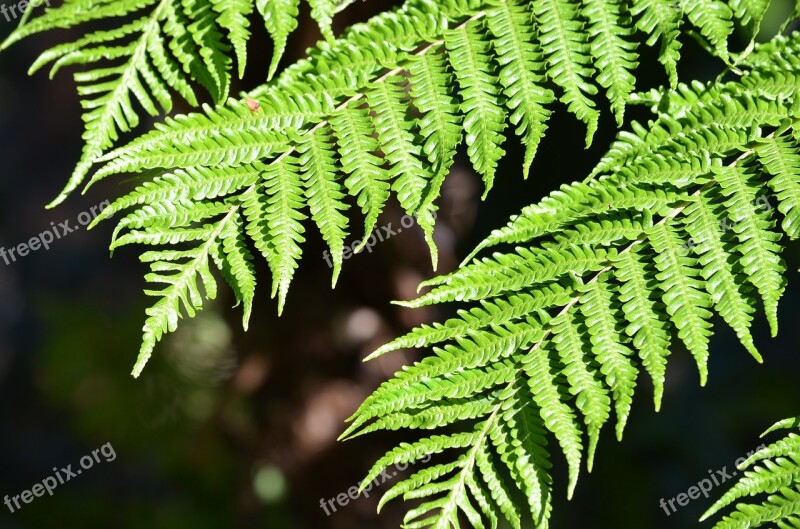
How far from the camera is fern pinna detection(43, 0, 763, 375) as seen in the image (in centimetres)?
104

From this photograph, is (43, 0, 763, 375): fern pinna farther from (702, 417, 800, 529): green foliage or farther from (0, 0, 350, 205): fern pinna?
(702, 417, 800, 529): green foliage

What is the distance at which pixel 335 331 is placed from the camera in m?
2.61

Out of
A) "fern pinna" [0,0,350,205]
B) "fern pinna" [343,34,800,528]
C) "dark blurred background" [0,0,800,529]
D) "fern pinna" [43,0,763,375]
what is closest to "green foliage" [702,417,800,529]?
"fern pinna" [343,34,800,528]

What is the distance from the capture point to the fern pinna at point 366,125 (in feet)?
3.40

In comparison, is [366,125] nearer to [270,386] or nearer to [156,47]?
[156,47]

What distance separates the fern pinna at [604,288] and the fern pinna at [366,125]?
10 cm

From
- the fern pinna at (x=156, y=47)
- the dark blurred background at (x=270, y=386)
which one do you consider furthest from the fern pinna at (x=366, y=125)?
the dark blurred background at (x=270, y=386)

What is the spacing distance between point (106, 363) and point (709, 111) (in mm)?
2541

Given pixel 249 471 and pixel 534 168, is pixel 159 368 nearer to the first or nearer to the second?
pixel 249 471

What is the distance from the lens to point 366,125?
1.08 metres

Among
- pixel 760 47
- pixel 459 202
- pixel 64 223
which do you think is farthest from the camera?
pixel 64 223

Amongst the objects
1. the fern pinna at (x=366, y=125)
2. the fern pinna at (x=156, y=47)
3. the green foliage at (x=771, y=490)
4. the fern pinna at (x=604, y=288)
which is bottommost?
the green foliage at (x=771, y=490)

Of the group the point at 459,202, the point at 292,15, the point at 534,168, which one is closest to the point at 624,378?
the point at 292,15

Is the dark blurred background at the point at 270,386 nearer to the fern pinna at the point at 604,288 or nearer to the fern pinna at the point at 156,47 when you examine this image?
the fern pinna at the point at 604,288
